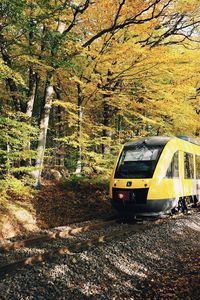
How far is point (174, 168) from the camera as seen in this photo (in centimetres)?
1087

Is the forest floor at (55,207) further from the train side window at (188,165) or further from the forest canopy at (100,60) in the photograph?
the train side window at (188,165)

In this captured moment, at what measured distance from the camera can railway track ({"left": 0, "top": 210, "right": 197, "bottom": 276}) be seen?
5887 mm

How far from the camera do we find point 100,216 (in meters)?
11.8

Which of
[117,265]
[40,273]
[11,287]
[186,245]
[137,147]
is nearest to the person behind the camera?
[11,287]

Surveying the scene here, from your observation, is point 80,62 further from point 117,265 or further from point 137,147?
point 117,265

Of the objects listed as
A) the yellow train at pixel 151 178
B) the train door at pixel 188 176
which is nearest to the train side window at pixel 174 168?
the yellow train at pixel 151 178

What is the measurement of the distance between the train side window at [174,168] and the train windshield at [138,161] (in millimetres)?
606

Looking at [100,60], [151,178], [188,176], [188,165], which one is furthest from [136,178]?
[100,60]

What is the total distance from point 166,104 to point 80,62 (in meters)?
4.28

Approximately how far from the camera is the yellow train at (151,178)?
995cm

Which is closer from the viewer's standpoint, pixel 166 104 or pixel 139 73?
pixel 139 73

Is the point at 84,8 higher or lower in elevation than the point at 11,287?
higher

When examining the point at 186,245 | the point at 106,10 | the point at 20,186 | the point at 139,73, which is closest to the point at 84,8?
the point at 106,10

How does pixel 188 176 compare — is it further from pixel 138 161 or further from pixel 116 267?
pixel 116 267
